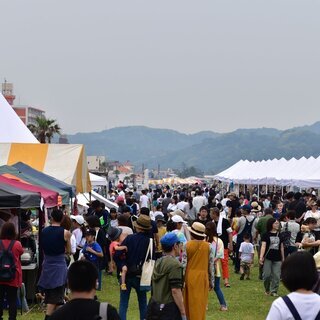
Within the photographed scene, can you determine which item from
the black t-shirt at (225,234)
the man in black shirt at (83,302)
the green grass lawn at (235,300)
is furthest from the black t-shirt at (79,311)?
the black t-shirt at (225,234)

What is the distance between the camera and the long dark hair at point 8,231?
8.78m

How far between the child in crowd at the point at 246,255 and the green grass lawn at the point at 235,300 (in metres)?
0.22

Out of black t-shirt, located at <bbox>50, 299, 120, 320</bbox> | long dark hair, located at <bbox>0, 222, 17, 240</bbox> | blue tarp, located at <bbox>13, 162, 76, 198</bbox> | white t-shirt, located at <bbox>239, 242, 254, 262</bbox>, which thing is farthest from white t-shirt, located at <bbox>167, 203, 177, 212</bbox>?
A: black t-shirt, located at <bbox>50, 299, 120, 320</bbox>

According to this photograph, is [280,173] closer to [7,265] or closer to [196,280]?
[196,280]

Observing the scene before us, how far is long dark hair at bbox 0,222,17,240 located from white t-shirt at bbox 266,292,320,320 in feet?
17.5

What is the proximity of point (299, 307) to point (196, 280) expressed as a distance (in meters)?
4.52

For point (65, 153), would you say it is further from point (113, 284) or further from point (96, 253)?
point (96, 253)

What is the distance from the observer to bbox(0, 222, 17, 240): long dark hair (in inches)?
346

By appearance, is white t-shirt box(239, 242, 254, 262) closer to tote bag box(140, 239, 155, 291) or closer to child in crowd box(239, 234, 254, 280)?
child in crowd box(239, 234, 254, 280)

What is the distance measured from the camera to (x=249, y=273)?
16.3 metres

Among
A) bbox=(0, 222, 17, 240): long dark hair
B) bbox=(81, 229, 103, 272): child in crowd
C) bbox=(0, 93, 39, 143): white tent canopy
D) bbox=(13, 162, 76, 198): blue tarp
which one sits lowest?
bbox=(81, 229, 103, 272): child in crowd

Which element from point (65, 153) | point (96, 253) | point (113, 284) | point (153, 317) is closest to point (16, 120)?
point (65, 153)

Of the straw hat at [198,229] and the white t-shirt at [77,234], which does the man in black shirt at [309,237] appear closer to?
the straw hat at [198,229]

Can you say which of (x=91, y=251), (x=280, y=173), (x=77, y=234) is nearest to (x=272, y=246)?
(x=91, y=251)
